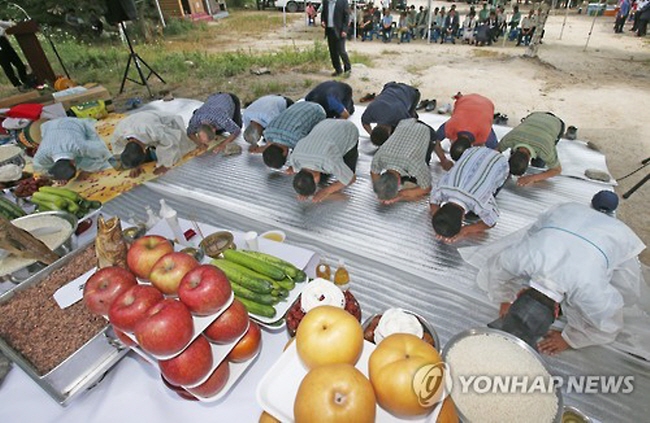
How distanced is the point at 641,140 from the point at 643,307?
4467mm

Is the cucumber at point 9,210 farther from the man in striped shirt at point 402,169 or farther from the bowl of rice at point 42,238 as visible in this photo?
the man in striped shirt at point 402,169

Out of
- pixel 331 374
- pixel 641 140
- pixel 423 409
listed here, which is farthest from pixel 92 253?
pixel 641 140

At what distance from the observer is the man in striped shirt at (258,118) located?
4.21m

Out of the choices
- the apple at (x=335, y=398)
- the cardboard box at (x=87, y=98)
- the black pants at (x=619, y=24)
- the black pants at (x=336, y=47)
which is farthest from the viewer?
the black pants at (x=619, y=24)

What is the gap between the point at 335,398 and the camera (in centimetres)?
81

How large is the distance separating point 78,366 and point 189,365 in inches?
23.2

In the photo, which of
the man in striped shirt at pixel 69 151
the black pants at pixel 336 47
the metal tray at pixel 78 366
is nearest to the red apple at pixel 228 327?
the metal tray at pixel 78 366

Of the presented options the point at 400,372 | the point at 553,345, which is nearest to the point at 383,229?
the point at 553,345

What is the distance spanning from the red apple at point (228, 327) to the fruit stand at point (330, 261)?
21 centimetres

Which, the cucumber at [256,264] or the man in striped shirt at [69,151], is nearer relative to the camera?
the cucumber at [256,264]

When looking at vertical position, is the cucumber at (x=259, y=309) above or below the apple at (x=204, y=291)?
below

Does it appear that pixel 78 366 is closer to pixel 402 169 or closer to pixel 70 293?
pixel 70 293

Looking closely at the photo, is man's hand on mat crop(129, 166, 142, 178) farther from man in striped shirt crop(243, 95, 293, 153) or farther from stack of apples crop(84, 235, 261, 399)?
stack of apples crop(84, 235, 261, 399)

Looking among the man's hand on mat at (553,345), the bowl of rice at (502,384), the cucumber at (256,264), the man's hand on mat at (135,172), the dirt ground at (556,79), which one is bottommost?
the dirt ground at (556,79)
